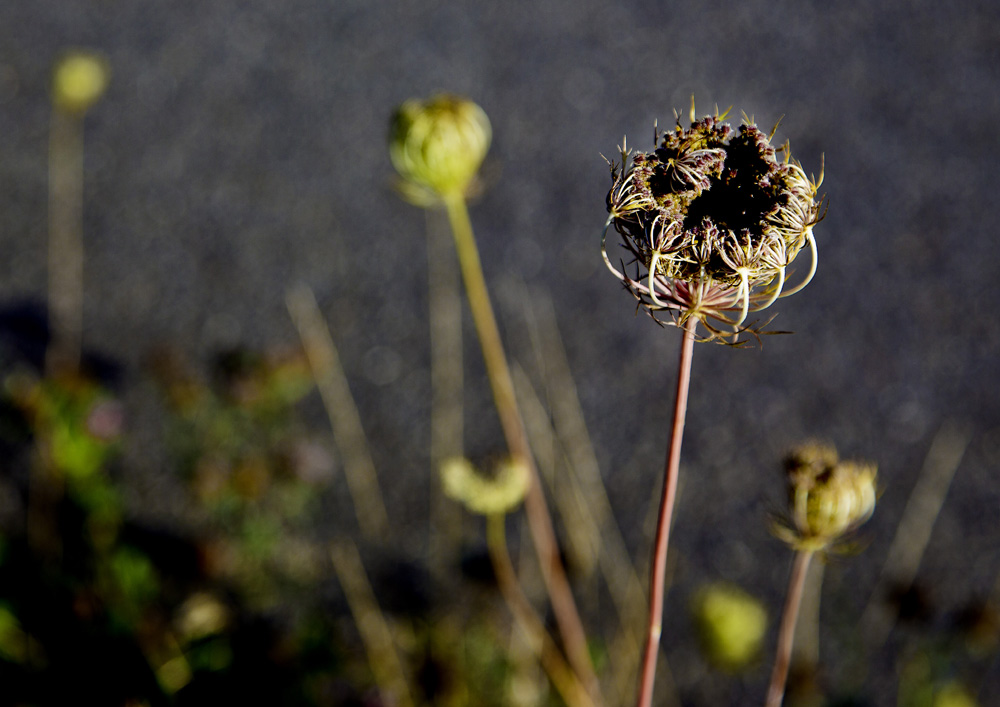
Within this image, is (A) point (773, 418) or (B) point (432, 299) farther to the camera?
(B) point (432, 299)

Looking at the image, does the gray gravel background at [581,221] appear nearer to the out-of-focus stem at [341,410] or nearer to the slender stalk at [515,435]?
the out-of-focus stem at [341,410]

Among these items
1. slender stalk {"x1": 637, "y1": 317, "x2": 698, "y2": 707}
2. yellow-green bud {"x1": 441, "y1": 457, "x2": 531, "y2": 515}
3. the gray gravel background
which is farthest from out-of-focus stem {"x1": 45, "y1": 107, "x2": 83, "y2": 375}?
slender stalk {"x1": 637, "y1": 317, "x2": 698, "y2": 707}

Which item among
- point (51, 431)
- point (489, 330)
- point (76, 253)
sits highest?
point (76, 253)

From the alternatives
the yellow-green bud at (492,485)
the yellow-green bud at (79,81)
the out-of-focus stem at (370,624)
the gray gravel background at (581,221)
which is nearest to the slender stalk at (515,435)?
the yellow-green bud at (492,485)

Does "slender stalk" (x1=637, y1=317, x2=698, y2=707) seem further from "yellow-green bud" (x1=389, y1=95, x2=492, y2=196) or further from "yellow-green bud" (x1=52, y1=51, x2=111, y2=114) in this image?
"yellow-green bud" (x1=52, y1=51, x2=111, y2=114)

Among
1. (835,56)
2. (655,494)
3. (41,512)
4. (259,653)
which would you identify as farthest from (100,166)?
(835,56)

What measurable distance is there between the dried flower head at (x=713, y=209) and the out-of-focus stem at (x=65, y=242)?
1876mm

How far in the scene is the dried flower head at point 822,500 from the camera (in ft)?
2.59

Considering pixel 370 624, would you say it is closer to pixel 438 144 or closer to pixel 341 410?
pixel 341 410

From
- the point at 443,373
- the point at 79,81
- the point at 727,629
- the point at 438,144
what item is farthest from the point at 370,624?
the point at 79,81

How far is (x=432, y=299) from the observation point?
2.16 m

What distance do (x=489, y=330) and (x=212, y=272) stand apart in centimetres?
156

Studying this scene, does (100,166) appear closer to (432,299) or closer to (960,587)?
(432,299)

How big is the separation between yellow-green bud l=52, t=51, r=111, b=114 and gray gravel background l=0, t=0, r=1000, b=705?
5 centimetres
